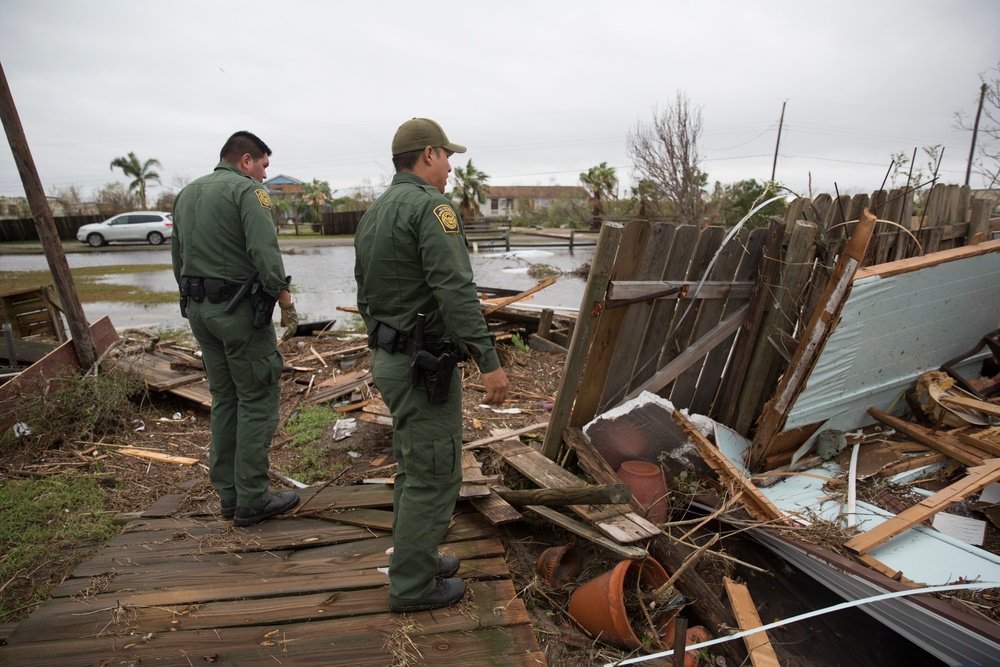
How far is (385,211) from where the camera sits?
7.50 ft

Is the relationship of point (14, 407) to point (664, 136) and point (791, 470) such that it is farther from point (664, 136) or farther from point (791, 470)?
point (664, 136)

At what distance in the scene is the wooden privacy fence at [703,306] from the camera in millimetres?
3410

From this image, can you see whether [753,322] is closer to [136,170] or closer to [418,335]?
[418,335]

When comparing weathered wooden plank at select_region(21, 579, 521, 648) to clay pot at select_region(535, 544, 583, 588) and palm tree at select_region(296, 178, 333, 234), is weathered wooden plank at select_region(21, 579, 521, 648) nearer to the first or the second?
clay pot at select_region(535, 544, 583, 588)

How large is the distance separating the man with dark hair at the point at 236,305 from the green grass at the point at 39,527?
3.51 ft

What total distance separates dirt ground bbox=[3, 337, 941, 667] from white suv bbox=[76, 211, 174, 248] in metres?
24.2

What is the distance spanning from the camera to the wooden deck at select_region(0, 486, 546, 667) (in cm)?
218

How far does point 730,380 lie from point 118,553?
4.11 meters

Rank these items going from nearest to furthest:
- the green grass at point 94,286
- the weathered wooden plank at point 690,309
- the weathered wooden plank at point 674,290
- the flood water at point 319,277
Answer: the weathered wooden plank at point 674,290
the weathered wooden plank at point 690,309
the flood water at point 319,277
the green grass at point 94,286

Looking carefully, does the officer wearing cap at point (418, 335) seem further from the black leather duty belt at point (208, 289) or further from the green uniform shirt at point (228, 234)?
the black leather duty belt at point (208, 289)

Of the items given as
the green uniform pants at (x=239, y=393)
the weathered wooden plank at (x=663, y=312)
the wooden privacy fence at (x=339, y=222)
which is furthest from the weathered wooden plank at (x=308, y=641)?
the wooden privacy fence at (x=339, y=222)

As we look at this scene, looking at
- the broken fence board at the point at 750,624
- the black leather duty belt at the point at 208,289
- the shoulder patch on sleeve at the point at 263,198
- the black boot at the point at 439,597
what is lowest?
the broken fence board at the point at 750,624

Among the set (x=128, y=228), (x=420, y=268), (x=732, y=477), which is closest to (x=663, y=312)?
(x=732, y=477)

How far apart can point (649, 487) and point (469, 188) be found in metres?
36.6
